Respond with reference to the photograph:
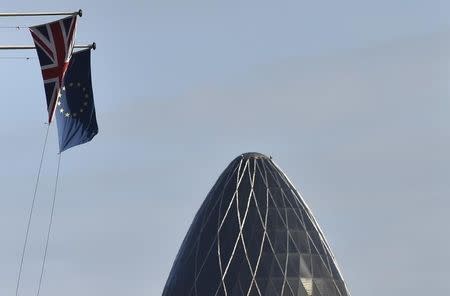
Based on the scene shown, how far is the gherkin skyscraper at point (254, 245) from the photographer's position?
146500 millimetres

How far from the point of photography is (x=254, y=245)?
148m

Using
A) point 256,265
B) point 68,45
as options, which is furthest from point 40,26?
point 256,265

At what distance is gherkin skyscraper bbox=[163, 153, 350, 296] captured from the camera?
146m

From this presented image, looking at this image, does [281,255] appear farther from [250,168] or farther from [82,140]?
[82,140]

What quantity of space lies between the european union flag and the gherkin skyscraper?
69210mm

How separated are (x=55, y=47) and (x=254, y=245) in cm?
7419

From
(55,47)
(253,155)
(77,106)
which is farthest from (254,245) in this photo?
(55,47)

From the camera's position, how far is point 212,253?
14838cm

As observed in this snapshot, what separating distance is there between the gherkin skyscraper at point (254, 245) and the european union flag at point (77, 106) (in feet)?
227

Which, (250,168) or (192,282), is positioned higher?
(250,168)

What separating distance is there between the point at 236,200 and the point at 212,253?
5253mm

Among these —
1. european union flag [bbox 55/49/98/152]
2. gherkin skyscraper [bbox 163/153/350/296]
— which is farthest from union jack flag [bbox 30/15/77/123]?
gherkin skyscraper [bbox 163/153/350/296]

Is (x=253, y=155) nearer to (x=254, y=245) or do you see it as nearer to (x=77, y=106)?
(x=254, y=245)

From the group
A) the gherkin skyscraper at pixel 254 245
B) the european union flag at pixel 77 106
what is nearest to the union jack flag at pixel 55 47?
the european union flag at pixel 77 106
